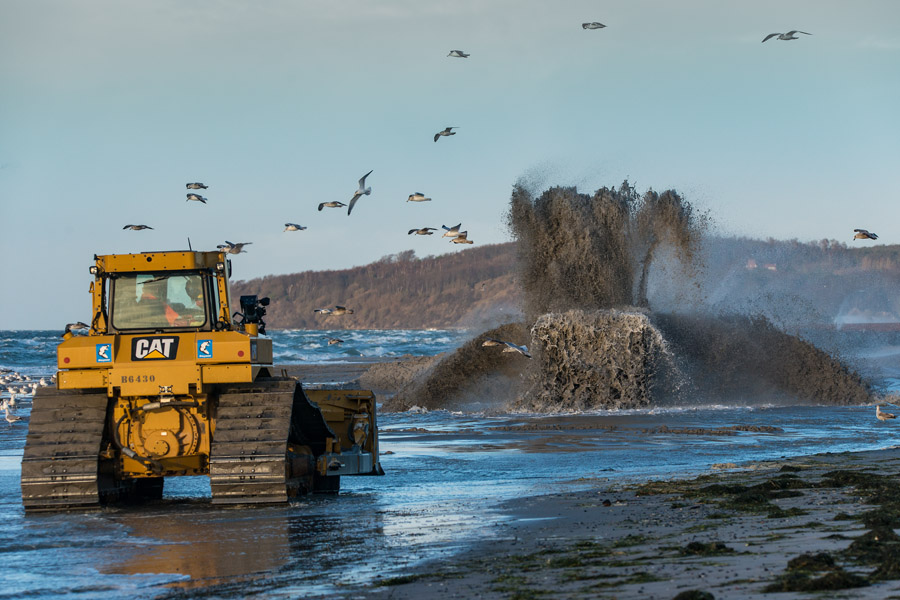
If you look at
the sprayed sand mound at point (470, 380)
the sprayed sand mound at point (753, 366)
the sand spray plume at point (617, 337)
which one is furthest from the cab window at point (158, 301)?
the sprayed sand mound at point (753, 366)


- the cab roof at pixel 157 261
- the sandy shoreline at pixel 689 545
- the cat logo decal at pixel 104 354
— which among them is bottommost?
the sandy shoreline at pixel 689 545

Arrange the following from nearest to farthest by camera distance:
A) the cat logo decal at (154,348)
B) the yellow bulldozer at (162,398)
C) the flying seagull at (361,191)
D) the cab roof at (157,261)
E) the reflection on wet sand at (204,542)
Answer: the reflection on wet sand at (204,542), the yellow bulldozer at (162,398), the cat logo decal at (154,348), the cab roof at (157,261), the flying seagull at (361,191)

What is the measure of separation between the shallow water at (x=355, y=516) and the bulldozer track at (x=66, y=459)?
0.20 m

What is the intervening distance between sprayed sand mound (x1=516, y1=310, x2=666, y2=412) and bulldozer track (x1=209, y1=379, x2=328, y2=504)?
17.5 meters

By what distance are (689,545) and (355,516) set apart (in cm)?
440

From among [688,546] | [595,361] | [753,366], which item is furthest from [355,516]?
[753,366]

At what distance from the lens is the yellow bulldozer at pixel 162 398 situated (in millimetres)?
11109

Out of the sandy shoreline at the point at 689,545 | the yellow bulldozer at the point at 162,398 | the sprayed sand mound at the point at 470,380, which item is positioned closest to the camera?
the sandy shoreline at the point at 689,545

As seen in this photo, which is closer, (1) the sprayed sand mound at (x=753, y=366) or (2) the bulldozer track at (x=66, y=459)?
(2) the bulldozer track at (x=66, y=459)

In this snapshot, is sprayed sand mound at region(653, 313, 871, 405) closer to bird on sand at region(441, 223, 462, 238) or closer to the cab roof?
bird on sand at region(441, 223, 462, 238)

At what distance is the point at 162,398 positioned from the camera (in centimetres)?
1130

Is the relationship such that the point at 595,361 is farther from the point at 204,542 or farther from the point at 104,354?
the point at 204,542

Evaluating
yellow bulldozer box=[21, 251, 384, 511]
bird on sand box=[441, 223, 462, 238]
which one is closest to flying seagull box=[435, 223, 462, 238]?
bird on sand box=[441, 223, 462, 238]

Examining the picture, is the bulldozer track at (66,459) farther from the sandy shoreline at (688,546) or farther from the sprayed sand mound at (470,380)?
the sprayed sand mound at (470,380)
